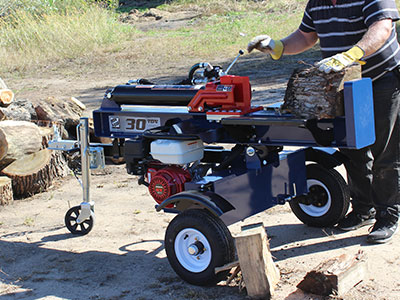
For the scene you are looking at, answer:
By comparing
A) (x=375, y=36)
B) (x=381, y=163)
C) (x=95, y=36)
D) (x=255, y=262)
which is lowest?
(x=255, y=262)

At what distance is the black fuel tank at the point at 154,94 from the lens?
4.60 meters

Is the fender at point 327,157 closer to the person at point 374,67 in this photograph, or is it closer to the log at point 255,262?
the person at point 374,67

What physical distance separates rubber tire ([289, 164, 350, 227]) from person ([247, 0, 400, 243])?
0.13 m

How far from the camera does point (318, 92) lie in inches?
150

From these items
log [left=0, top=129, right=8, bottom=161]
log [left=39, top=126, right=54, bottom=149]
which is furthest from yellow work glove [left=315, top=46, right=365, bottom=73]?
log [left=39, top=126, right=54, bottom=149]

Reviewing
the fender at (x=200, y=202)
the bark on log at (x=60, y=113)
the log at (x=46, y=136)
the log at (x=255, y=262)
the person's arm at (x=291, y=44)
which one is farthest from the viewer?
the bark on log at (x=60, y=113)

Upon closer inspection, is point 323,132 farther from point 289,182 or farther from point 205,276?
point 205,276

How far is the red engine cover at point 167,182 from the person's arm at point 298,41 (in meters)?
1.40

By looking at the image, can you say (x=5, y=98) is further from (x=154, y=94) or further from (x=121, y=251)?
(x=154, y=94)

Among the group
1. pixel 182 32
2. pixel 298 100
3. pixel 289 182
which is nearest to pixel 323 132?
pixel 298 100

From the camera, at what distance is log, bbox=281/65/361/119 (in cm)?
376

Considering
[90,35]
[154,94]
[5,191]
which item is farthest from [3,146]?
[90,35]

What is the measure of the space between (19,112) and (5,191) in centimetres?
158

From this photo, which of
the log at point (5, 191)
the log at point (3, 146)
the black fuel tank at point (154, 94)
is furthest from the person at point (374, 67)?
the log at point (5, 191)
